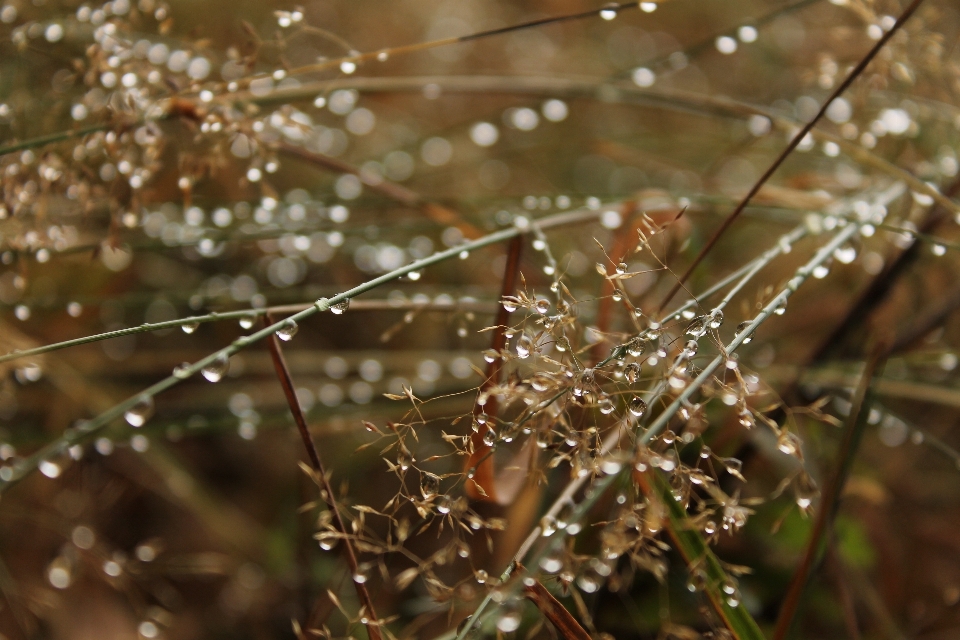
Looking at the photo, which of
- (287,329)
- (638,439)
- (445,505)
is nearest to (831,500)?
(638,439)

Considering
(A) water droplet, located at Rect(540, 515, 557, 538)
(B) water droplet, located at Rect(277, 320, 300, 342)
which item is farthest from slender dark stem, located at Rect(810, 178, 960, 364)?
(B) water droplet, located at Rect(277, 320, 300, 342)

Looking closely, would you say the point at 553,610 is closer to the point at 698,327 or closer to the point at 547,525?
the point at 547,525

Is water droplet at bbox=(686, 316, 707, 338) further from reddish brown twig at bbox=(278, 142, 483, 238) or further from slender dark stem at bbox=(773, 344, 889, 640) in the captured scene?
reddish brown twig at bbox=(278, 142, 483, 238)

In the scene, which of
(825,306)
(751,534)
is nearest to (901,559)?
(751,534)

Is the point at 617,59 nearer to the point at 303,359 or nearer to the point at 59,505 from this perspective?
the point at 303,359

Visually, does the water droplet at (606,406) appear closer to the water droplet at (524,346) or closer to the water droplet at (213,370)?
the water droplet at (524,346)

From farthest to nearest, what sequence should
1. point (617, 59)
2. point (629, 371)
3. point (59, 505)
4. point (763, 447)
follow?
point (617, 59) → point (59, 505) → point (763, 447) → point (629, 371)

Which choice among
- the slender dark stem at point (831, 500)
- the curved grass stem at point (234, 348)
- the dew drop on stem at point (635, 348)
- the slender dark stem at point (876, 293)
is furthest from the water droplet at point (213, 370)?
the slender dark stem at point (876, 293)
